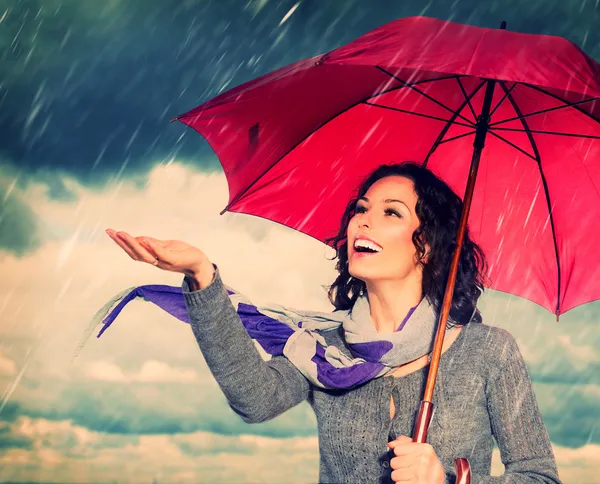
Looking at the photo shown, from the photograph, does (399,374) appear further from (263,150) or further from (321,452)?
(263,150)

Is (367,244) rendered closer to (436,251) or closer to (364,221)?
(364,221)

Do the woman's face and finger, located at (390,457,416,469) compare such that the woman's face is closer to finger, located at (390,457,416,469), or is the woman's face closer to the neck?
the neck

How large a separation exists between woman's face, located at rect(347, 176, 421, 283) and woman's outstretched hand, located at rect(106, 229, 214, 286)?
0.63 metres

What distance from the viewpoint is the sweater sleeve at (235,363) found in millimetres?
2447

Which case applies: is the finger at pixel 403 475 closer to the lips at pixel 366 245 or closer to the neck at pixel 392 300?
the neck at pixel 392 300

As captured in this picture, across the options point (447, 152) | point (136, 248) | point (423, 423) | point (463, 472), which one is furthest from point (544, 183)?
point (136, 248)

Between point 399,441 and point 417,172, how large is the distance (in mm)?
1160

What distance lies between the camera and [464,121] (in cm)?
315

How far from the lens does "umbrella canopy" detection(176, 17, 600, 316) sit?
9.69 feet

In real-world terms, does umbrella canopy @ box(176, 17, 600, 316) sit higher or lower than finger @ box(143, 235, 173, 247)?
higher

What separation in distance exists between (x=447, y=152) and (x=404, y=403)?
1165 millimetres

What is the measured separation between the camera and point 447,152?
3.29 metres

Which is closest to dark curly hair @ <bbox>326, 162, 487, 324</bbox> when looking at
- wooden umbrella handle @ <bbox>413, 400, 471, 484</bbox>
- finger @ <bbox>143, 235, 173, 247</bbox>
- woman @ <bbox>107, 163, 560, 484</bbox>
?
woman @ <bbox>107, 163, 560, 484</bbox>

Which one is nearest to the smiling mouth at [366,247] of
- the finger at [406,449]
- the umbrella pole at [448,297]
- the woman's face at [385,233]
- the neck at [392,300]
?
the woman's face at [385,233]
